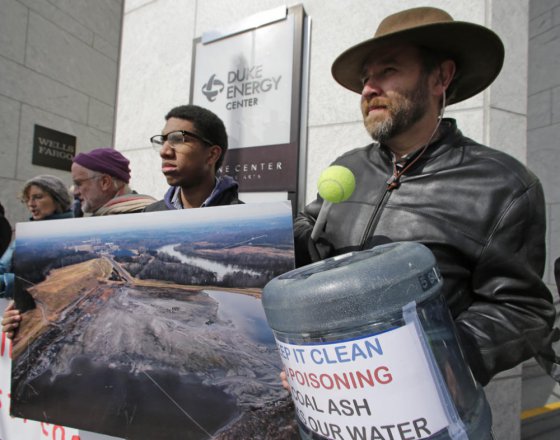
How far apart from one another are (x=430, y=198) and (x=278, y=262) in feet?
1.82

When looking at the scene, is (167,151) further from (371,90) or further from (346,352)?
(346,352)

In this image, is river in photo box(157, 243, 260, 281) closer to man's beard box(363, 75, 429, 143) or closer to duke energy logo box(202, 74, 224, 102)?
man's beard box(363, 75, 429, 143)

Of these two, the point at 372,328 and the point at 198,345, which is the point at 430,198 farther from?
the point at 198,345

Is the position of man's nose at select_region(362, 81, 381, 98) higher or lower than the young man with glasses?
higher

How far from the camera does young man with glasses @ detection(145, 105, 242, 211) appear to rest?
1.89 meters

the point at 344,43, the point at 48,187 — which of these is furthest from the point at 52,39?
→ the point at 344,43

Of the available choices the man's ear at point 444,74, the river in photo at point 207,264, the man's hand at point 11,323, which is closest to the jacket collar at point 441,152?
the man's ear at point 444,74

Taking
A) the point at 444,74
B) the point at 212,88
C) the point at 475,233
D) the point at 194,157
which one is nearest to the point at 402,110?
the point at 444,74

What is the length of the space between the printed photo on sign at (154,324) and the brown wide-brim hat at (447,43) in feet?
2.35

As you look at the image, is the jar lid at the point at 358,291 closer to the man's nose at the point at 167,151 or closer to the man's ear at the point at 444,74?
the man's ear at the point at 444,74

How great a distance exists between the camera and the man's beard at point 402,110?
1350mm

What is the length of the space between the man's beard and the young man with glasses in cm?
91

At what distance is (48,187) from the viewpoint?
3.07 m

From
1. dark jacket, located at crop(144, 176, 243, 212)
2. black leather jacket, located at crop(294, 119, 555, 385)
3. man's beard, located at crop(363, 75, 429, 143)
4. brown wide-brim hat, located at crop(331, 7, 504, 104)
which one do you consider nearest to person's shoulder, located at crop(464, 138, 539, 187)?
black leather jacket, located at crop(294, 119, 555, 385)
